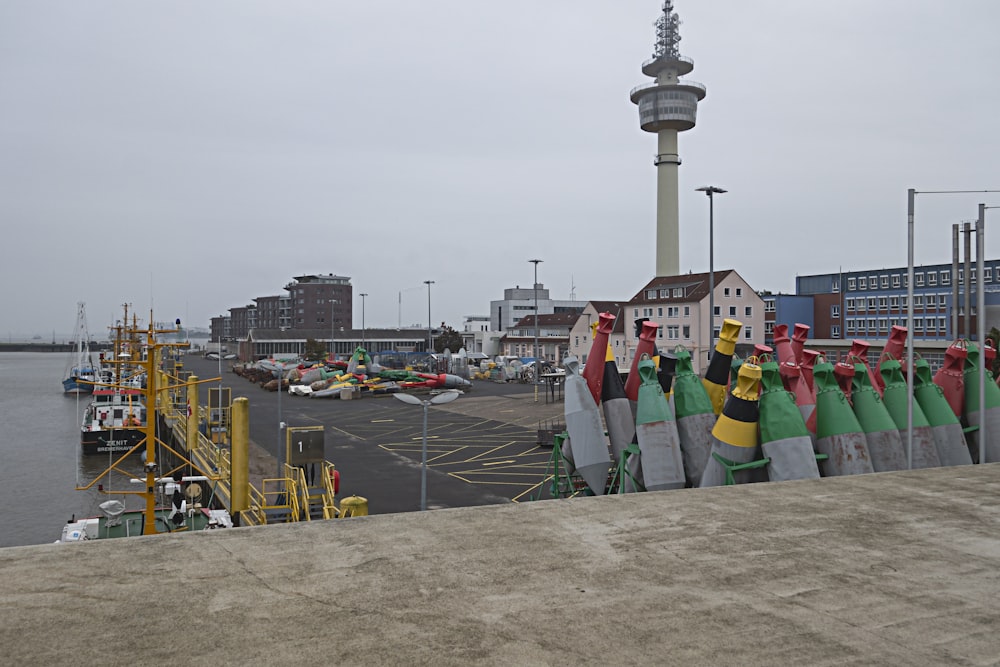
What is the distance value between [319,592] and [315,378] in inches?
2573

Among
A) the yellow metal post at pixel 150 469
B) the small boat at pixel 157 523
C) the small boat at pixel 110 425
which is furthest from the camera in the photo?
the small boat at pixel 110 425

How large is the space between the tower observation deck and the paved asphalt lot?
34.5 meters

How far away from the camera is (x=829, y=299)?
70.4m

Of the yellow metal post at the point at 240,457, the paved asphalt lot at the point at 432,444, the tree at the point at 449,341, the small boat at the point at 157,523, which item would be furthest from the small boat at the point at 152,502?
the tree at the point at 449,341

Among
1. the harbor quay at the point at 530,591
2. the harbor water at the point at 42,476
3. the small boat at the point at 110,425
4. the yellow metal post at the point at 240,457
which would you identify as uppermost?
the harbor quay at the point at 530,591

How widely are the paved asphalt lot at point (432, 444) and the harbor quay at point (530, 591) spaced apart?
10.1 m

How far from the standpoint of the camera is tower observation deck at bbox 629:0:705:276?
91.3 m

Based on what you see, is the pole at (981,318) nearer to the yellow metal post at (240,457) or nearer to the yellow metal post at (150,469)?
the yellow metal post at (240,457)

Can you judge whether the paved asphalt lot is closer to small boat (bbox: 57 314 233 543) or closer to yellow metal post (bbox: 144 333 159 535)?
small boat (bbox: 57 314 233 543)

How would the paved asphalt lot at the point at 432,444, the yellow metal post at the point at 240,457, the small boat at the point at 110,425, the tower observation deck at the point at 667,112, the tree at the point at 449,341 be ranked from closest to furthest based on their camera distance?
the yellow metal post at the point at 240,457 → the paved asphalt lot at the point at 432,444 → the small boat at the point at 110,425 → the tower observation deck at the point at 667,112 → the tree at the point at 449,341

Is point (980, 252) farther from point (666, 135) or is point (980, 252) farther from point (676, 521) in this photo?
point (666, 135)

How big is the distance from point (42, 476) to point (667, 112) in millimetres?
77062

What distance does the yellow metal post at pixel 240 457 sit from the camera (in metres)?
22.2

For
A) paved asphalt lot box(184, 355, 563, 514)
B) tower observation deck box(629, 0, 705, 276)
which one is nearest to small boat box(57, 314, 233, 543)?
paved asphalt lot box(184, 355, 563, 514)
